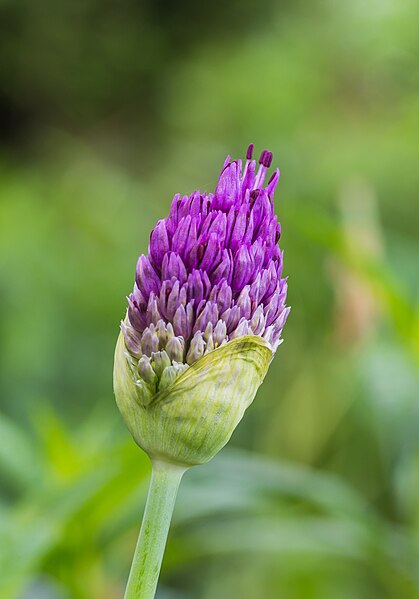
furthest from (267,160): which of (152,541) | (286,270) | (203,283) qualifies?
(286,270)

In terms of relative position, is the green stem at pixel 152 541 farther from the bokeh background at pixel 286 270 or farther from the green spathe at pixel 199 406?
the bokeh background at pixel 286 270

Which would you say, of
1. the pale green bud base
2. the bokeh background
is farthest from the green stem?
the bokeh background

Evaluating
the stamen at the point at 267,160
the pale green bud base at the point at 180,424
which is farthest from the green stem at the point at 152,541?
the stamen at the point at 267,160

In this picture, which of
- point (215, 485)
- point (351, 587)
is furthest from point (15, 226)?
point (215, 485)

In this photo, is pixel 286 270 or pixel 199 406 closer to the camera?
pixel 199 406

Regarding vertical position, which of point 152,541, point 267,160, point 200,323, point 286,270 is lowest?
point 152,541

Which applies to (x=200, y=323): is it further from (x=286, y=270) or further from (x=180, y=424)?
(x=286, y=270)
